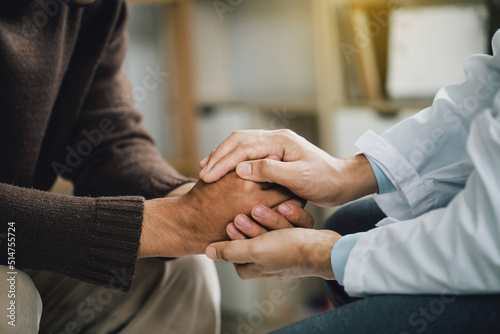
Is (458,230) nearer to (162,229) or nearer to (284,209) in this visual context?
(284,209)

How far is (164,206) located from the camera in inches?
40.7

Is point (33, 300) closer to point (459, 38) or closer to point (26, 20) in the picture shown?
point (26, 20)

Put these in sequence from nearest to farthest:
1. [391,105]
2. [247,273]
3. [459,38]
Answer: [247,273] → [459,38] → [391,105]

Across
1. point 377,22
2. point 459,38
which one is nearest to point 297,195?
point 459,38

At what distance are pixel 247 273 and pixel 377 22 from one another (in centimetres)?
115

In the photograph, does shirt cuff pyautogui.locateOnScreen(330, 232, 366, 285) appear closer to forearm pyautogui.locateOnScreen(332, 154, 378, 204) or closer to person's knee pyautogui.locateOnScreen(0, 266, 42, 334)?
forearm pyautogui.locateOnScreen(332, 154, 378, 204)

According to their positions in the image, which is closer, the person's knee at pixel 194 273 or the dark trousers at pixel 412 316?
the dark trousers at pixel 412 316

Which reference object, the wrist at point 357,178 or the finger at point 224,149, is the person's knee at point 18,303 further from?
the wrist at point 357,178

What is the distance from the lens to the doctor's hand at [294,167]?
100cm

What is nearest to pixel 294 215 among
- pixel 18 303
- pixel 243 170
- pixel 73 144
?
pixel 243 170

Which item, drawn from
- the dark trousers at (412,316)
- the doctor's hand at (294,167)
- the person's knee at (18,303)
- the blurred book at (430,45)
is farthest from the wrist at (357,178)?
the blurred book at (430,45)

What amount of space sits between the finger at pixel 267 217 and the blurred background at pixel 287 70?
2.87 feet

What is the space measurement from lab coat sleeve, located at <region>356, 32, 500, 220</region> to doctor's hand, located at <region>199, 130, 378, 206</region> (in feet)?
0.13

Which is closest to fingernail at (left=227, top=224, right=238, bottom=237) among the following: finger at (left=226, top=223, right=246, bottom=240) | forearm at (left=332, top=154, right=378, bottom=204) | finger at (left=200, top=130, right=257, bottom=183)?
finger at (left=226, top=223, right=246, bottom=240)
